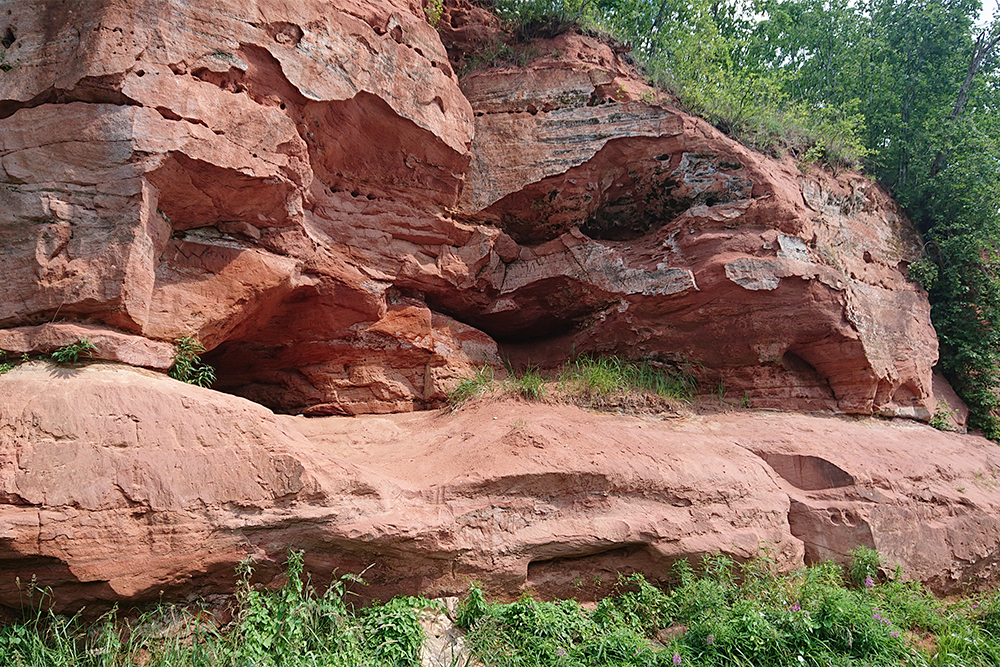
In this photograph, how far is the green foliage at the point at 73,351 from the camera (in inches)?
150

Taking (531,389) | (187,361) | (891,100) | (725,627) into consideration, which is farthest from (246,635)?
(891,100)

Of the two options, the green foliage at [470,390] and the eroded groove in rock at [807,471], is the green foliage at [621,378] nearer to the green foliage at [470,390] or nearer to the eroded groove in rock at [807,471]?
the green foliage at [470,390]

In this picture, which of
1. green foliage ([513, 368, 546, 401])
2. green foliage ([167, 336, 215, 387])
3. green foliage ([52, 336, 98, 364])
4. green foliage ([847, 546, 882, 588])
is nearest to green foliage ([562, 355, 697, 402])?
green foliage ([513, 368, 546, 401])

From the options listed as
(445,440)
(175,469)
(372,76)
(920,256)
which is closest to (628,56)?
(372,76)

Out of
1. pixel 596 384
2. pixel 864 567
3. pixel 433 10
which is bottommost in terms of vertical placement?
pixel 864 567

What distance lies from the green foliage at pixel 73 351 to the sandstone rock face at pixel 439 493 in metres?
0.09

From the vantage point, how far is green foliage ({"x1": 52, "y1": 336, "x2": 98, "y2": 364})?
12.5 feet

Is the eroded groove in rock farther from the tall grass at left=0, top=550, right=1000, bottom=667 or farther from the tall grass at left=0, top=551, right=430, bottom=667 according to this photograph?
the tall grass at left=0, top=551, right=430, bottom=667

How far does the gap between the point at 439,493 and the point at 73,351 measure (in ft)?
8.50

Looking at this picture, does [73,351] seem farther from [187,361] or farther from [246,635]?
[246,635]

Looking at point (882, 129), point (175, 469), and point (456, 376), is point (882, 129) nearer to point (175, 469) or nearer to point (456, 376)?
point (456, 376)

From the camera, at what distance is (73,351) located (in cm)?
381

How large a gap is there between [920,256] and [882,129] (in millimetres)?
2331

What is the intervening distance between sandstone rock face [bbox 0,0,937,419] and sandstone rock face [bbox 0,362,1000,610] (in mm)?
633
